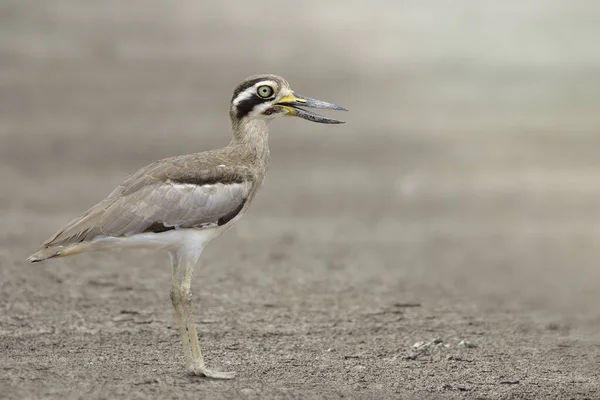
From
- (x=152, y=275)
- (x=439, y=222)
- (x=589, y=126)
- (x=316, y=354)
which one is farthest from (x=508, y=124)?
(x=316, y=354)

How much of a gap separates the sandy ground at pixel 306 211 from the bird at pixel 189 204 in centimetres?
86

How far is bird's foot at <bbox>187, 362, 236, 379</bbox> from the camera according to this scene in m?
8.00

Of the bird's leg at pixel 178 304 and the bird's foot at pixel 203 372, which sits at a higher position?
the bird's leg at pixel 178 304

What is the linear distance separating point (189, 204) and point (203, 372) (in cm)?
123

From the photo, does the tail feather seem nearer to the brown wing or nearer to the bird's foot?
the brown wing

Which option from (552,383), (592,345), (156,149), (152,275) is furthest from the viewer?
(156,149)

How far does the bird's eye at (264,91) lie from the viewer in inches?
330

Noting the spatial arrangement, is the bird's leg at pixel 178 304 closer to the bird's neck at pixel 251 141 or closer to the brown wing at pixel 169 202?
the brown wing at pixel 169 202

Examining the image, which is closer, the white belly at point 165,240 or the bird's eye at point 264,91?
the white belly at point 165,240

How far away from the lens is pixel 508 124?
22.2 meters

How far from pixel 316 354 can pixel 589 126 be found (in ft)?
47.8

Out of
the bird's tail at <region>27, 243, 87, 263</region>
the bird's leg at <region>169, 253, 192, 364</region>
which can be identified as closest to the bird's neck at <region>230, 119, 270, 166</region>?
the bird's leg at <region>169, 253, 192, 364</region>

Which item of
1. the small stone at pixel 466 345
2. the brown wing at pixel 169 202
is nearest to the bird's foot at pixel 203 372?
the brown wing at pixel 169 202

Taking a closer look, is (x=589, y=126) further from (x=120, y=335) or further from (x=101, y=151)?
(x=120, y=335)
